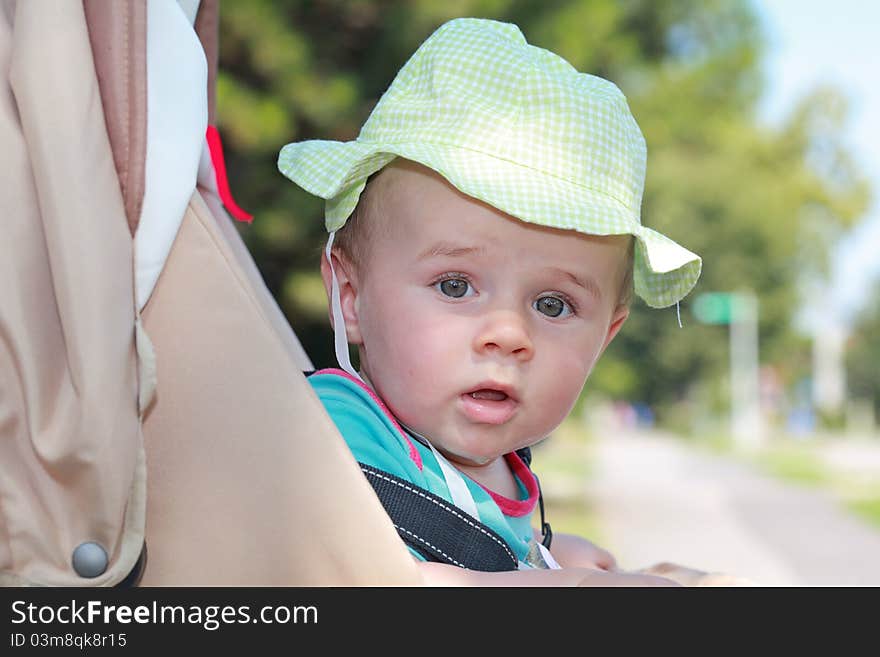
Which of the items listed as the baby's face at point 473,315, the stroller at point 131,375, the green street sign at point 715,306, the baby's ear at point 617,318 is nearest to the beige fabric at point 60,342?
the stroller at point 131,375

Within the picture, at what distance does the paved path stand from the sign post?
13127mm

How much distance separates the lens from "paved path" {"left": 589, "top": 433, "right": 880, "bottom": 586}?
8055 mm

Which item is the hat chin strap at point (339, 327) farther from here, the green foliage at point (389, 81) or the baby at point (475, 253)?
the green foliage at point (389, 81)

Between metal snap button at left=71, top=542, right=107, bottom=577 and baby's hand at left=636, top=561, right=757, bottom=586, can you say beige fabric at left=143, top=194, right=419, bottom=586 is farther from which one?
baby's hand at left=636, top=561, right=757, bottom=586

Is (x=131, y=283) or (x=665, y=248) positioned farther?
(x=665, y=248)

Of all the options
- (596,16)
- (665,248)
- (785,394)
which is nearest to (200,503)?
(665,248)

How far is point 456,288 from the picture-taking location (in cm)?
169

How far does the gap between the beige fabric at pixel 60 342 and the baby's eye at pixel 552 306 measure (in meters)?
0.61

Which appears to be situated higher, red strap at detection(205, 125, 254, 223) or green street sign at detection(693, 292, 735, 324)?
red strap at detection(205, 125, 254, 223)

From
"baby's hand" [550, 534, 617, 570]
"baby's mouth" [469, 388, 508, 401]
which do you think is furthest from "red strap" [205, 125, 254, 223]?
"baby's hand" [550, 534, 617, 570]

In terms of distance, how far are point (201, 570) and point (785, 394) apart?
4787 cm

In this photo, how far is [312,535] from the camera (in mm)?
1394

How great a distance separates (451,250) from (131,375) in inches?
19.9
